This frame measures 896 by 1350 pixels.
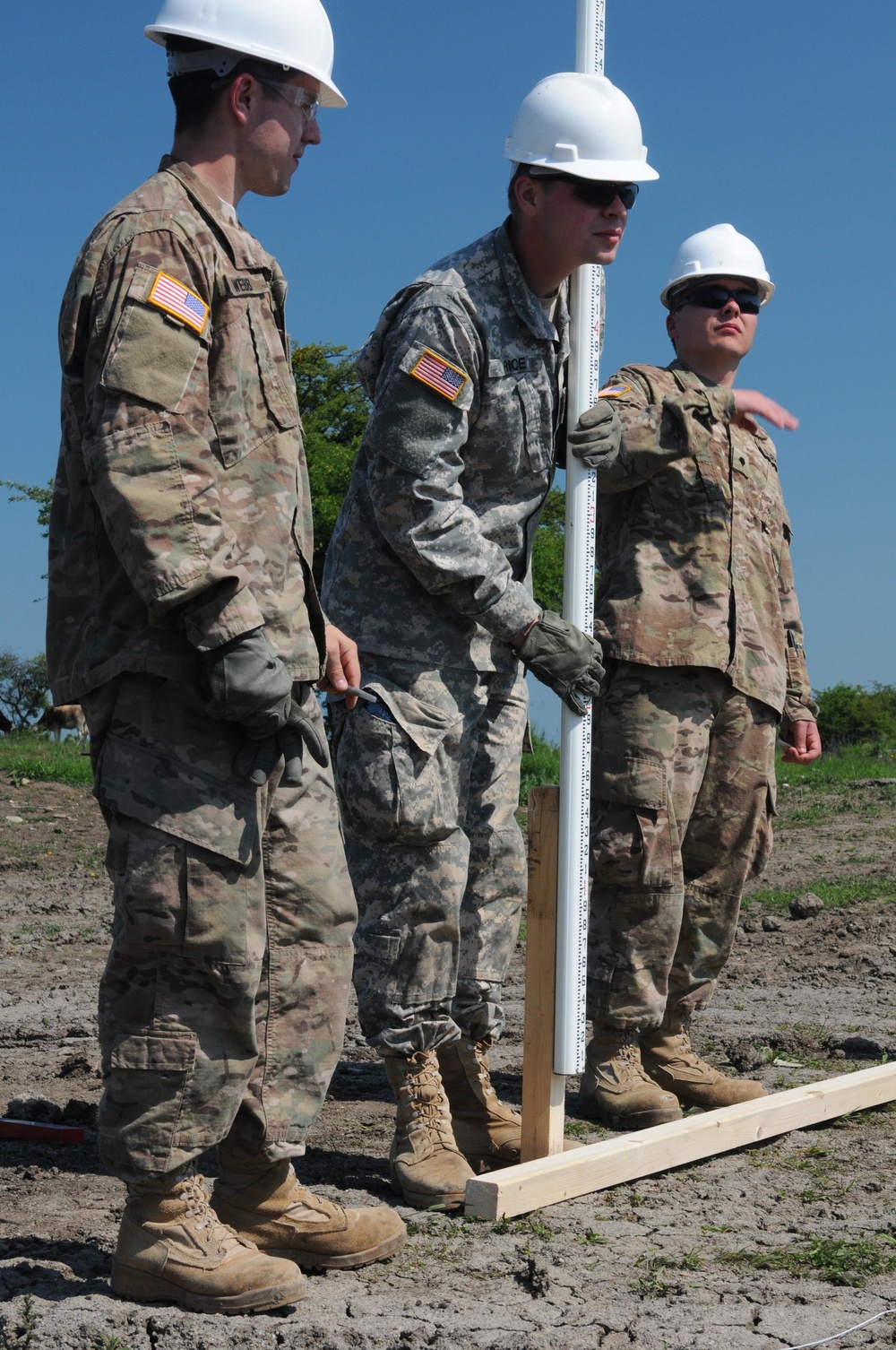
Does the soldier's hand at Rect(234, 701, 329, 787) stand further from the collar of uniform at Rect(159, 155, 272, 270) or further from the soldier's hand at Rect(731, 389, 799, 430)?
the soldier's hand at Rect(731, 389, 799, 430)

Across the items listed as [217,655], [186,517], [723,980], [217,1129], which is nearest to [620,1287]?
[217,1129]

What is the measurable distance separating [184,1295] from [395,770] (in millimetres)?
1408

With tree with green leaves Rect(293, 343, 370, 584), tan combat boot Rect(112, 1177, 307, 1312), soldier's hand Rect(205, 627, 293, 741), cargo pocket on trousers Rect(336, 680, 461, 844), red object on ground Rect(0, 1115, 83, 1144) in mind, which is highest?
tree with green leaves Rect(293, 343, 370, 584)

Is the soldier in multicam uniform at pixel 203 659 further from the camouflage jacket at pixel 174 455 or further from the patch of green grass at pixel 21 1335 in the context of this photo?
the patch of green grass at pixel 21 1335

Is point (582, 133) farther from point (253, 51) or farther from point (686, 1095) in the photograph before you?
point (686, 1095)

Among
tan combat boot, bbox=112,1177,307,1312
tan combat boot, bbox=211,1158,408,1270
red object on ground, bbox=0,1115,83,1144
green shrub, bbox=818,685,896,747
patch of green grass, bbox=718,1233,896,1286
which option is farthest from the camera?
green shrub, bbox=818,685,896,747

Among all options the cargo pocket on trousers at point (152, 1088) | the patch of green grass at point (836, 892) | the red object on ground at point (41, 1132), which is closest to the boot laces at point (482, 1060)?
the red object on ground at point (41, 1132)

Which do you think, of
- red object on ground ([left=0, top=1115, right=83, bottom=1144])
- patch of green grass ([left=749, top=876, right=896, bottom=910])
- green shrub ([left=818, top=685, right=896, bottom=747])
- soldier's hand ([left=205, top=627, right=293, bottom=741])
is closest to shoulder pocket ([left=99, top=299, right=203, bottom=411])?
soldier's hand ([left=205, top=627, right=293, bottom=741])

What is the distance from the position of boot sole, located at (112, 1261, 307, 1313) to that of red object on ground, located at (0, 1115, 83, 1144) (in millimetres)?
1466

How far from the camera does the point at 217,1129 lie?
124 inches

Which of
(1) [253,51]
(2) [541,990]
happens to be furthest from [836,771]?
→ (1) [253,51]

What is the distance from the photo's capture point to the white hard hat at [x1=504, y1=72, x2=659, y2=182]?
13.6 feet

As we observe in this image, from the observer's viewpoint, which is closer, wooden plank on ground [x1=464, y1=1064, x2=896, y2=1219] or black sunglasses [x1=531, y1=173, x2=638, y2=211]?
wooden plank on ground [x1=464, y1=1064, x2=896, y2=1219]

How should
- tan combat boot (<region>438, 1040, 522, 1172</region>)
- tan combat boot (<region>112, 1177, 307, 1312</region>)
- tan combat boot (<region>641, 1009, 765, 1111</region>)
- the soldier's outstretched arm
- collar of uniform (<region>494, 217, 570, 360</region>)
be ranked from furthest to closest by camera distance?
tan combat boot (<region>641, 1009, 765, 1111</region>)
the soldier's outstretched arm
tan combat boot (<region>438, 1040, 522, 1172</region>)
collar of uniform (<region>494, 217, 570, 360</region>)
tan combat boot (<region>112, 1177, 307, 1312</region>)
